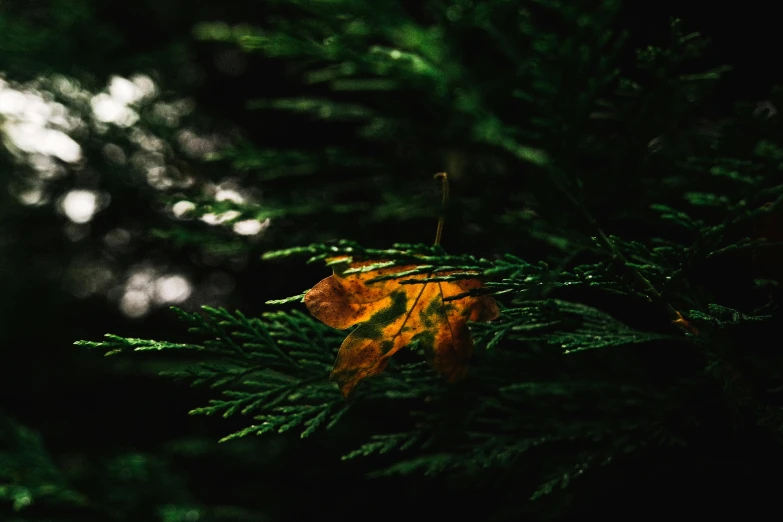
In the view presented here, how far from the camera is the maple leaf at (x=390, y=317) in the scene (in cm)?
77

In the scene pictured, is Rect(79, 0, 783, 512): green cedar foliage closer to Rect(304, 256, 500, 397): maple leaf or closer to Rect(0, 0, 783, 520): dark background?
Rect(304, 256, 500, 397): maple leaf

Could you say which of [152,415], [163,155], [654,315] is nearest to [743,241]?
[654,315]

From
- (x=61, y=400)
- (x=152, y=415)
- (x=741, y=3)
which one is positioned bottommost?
(x=152, y=415)

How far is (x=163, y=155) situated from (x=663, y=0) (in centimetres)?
218

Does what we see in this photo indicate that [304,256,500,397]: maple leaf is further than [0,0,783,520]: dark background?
No

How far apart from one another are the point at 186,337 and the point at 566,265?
2.30 meters

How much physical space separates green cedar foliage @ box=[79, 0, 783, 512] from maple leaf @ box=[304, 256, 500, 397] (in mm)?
40

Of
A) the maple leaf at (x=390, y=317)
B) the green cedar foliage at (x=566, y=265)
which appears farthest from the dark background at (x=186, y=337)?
the maple leaf at (x=390, y=317)

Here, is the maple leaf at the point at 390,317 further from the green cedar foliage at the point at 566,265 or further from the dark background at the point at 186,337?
the dark background at the point at 186,337

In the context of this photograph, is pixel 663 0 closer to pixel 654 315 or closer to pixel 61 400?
pixel 654 315

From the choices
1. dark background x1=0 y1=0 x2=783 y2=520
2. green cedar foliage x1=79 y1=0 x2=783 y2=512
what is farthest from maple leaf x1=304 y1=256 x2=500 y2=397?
dark background x1=0 y1=0 x2=783 y2=520

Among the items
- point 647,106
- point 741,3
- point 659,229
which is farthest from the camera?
point 741,3

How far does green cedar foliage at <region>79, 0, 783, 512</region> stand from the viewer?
2.33 ft

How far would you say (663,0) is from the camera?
1657mm
